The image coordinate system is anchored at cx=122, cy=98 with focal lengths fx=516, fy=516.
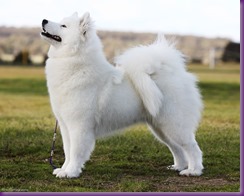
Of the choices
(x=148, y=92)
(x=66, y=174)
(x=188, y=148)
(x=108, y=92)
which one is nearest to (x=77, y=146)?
(x=66, y=174)

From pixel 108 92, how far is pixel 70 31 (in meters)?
0.88

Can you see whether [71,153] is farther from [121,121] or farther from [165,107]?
[165,107]

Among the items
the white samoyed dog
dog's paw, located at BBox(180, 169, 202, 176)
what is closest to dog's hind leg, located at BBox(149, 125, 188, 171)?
the white samoyed dog

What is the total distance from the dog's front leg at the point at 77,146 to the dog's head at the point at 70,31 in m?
1.01

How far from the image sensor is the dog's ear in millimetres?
6156

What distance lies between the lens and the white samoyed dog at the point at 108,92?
6.28 m

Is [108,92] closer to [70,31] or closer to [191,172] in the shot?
[70,31]

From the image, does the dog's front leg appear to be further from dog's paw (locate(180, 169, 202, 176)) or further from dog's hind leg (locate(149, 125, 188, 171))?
dog's paw (locate(180, 169, 202, 176))

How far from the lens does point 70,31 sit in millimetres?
6227

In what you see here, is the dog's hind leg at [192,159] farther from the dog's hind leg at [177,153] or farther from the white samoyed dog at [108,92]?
the dog's hind leg at [177,153]

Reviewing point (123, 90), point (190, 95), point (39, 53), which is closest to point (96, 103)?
point (123, 90)

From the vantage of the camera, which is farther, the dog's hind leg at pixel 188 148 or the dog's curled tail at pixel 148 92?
the dog's hind leg at pixel 188 148

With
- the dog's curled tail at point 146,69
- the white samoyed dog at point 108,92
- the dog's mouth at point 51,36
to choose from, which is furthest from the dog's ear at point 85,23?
the dog's curled tail at point 146,69

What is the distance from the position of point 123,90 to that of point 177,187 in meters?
1.41
